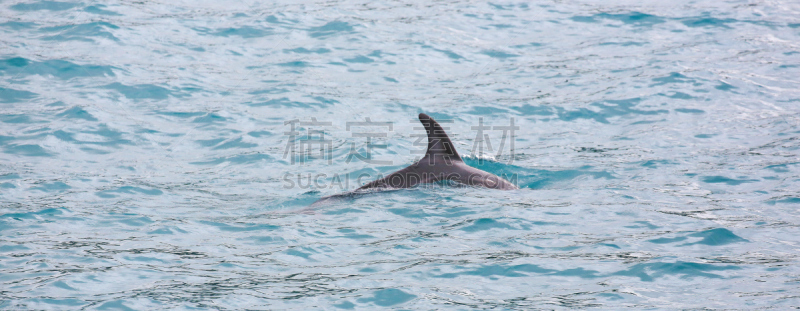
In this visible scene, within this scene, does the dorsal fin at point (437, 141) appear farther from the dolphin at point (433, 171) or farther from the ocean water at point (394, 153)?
the ocean water at point (394, 153)

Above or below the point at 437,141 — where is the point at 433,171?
below

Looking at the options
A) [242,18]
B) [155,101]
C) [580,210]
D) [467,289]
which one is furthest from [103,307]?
[242,18]

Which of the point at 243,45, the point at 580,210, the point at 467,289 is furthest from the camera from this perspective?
the point at 243,45

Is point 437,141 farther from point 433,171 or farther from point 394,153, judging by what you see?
point 394,153

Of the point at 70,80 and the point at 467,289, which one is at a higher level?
the point at 70,80

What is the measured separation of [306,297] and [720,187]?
21.1ft

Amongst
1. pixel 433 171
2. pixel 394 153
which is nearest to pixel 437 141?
pixel 433 171

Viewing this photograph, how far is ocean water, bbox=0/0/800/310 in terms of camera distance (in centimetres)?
670

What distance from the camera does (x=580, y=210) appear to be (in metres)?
8.86

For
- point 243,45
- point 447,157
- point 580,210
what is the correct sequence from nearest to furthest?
1. point 580,210
2. point 447,157
3. point 243,45

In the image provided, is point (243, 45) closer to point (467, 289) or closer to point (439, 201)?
point (439, 201)

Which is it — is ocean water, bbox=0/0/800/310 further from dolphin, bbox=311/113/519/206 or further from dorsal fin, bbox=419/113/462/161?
dorsal fin, bbox=419/113/462/161

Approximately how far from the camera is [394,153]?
40.8 ft

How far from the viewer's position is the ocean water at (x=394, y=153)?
6703mm
